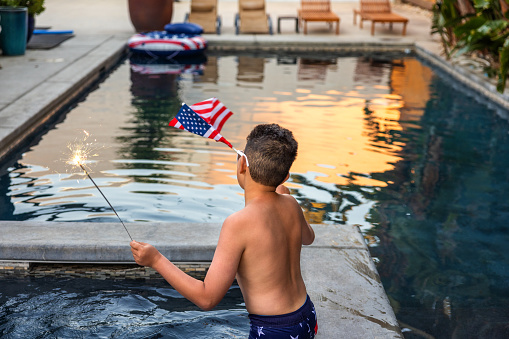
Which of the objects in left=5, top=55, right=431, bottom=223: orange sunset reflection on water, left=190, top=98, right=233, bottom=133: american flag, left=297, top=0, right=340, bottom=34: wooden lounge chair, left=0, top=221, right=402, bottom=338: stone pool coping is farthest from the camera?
left=297, top=0, right=340, bottom=34: wooden lounge chair

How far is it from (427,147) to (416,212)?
2.30 metres

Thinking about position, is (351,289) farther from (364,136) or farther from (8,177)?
(364,136)

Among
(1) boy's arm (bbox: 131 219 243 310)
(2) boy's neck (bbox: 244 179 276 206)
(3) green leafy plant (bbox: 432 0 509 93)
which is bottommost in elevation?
(1) boy's arm (bbox: 131 219 243 310)

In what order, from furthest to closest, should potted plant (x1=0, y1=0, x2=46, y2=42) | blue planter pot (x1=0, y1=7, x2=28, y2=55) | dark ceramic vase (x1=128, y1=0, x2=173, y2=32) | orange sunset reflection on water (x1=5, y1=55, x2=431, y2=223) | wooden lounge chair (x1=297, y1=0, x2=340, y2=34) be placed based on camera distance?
wooden lounge chair (x1=297, y1=0, x2=340, y2=34) < dark ceramic vase (x1=128, y1=0, x2=173, y2=32) < potted plant (x1=0, y1=0, x2=46, y2=42) < blue planter pot (x1=0, y1=7, x2=28, y2=55) < orange sunset reflection on water (x1=5, y1=55, x2=431, y2=223)

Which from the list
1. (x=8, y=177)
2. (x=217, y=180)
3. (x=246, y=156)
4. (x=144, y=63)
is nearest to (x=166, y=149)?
(x=217, y=180)

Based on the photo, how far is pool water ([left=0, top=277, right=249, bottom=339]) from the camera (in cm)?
346

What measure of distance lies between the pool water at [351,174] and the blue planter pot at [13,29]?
2.40 m

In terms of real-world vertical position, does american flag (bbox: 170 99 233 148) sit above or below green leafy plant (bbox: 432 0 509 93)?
below

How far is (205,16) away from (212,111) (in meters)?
15.3

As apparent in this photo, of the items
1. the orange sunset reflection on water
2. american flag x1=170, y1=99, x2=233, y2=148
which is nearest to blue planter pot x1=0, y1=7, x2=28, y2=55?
the orange sunset reflection on water

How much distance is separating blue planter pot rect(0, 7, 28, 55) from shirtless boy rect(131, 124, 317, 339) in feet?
37.4

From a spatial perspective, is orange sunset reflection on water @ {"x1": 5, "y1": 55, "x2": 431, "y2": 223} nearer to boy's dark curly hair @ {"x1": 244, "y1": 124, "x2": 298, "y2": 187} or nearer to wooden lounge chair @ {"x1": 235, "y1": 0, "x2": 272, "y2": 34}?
boy's dark curly hair @ {"x1": 244, "y1": 124, "x2": 298, "y2": 187}

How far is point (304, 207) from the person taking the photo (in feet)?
19.0

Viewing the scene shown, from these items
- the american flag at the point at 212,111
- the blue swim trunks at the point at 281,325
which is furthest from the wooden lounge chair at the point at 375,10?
the blue swim trunks at the point at 281,325
